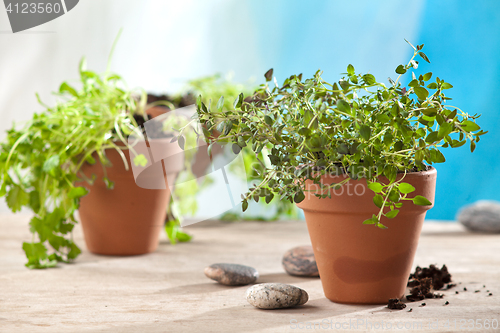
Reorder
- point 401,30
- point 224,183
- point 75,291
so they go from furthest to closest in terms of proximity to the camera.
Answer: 1. point 401,30
2. point 224,183
3. point 75,291

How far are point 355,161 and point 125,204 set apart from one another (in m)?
0.67

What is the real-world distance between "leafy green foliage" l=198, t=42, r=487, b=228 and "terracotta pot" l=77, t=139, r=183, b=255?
418mm

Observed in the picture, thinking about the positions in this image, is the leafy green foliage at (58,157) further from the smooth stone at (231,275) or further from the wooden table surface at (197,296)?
the smooth stone at (231,275)

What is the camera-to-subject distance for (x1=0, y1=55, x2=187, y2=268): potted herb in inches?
39.6

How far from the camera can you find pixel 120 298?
2.59 ft

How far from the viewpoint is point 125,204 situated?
1115 mm

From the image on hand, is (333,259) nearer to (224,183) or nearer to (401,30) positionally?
(224,183)

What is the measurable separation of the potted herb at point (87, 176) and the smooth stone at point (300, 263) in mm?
381

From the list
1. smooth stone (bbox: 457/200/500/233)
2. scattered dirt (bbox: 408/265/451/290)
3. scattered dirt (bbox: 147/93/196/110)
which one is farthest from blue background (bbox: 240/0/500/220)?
scattered dirt (bbox: 408/265/451/290)

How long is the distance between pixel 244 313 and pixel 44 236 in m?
0.54


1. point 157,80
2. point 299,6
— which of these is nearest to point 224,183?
point 157,80

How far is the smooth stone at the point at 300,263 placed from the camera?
944 mm

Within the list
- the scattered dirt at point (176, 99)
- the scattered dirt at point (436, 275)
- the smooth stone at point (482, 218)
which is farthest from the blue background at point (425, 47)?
the scattered dirt at point (436, 275)

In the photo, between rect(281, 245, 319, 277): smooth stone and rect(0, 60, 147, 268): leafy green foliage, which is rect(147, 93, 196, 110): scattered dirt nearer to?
rect(0, 60, 147, 268): leafy green foliage
